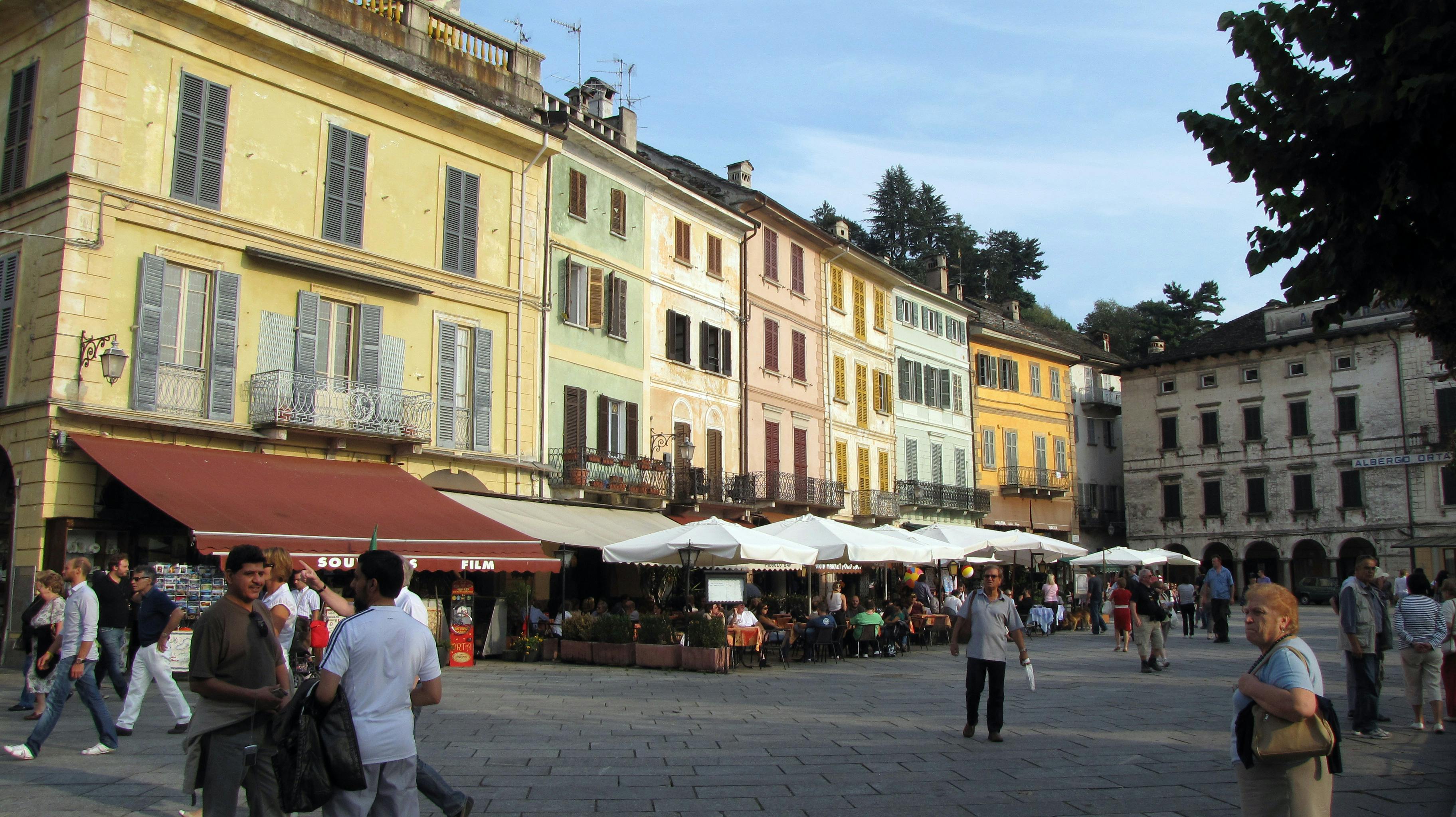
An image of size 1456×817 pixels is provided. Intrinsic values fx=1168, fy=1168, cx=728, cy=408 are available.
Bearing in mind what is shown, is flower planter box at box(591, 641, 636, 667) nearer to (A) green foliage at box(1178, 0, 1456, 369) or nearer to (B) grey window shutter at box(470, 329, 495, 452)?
(B) grey window shutter at box(470, 329, 495, 452)

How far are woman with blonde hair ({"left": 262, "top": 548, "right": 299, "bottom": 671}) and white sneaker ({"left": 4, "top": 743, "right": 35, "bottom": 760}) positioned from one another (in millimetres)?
1938

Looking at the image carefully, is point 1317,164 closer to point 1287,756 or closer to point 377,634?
point 1287,756

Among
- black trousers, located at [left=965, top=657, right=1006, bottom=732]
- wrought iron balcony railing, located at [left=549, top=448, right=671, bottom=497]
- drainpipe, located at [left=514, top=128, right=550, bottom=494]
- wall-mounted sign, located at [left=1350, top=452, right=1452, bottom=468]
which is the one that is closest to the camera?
black trousers, located at [left=965, top=657, right=1006, bottom=732]

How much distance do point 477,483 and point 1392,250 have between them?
17.6 meters

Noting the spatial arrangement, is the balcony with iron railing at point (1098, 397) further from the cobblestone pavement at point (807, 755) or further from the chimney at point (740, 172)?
the cobblestone pavement at point (807, 755)

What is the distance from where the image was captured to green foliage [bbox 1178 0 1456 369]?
20.9 ft

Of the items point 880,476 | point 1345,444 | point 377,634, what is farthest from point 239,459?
point 1345,444

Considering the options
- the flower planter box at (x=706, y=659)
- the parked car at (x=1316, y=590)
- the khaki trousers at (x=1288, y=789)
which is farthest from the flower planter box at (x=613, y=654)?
the parked car at (x=1316, y=590)

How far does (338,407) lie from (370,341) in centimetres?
144

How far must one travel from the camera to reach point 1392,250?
6973 millimetres

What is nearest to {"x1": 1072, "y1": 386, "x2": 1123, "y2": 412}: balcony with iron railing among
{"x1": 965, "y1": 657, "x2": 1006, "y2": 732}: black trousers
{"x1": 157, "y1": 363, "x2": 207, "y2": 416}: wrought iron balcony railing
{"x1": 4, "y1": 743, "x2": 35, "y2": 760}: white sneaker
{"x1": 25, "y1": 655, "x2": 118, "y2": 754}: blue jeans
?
{"x1": 157, "y1": 363, "x2": 207, "y2": 416}: wrought iron balcony railing

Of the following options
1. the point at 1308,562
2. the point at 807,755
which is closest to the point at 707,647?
the point at 807,755

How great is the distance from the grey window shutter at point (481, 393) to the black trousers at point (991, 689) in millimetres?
13932

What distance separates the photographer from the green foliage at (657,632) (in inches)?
711
